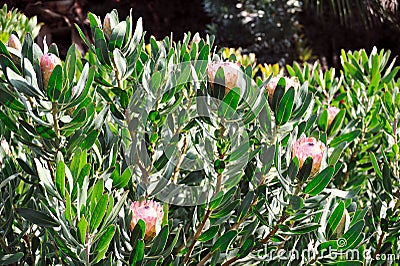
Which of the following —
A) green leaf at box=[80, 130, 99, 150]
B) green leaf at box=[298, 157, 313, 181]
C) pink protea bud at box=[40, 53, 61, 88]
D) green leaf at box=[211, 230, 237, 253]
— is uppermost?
pink protea bud at box=[40, 53, 61, 88]

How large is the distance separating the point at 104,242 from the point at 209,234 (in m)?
0.15

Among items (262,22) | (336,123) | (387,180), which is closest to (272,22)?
(262,22)

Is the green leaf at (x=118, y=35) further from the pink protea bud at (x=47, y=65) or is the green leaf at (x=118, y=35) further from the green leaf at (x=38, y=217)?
the green leaf at (x=38, y=217)

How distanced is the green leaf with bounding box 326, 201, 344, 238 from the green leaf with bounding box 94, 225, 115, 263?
264 millimetres

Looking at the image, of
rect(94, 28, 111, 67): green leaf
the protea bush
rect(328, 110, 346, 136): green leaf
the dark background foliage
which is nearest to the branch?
the protea bush

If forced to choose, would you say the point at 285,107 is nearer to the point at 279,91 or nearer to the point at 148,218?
the point at 279,91

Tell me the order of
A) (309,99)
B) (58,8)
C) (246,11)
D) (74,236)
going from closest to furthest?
(74,236)
(309,99)
(58,8)
(246,11)

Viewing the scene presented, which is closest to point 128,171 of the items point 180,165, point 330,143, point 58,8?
point 180,165

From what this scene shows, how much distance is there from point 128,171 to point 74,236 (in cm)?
11

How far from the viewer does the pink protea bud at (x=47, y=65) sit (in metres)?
0.57

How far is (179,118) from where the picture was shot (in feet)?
2.33

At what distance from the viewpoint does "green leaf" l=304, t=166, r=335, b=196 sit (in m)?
0.57

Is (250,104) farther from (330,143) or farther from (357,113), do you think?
(357,113)

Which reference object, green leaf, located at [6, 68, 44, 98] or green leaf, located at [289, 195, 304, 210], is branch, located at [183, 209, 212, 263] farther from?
green leaf, located at [6, 68, 44, 98]
